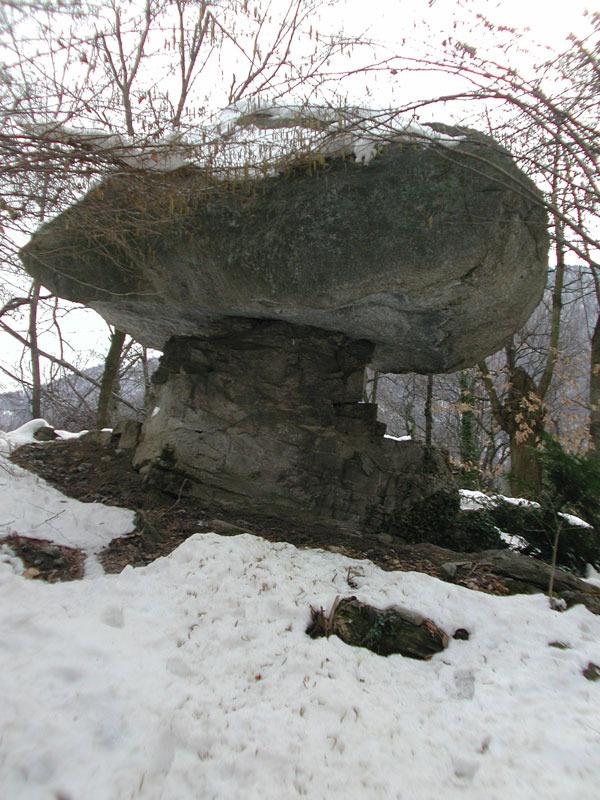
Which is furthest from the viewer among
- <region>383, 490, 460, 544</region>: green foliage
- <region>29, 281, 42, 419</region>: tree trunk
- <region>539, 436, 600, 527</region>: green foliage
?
<region>29, 281, 42, 419</region>: tree trunk

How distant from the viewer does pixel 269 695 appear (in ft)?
7.62

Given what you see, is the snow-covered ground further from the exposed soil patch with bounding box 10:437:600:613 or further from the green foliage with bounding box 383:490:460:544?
the green foliage with bounding box 383:490:460:544

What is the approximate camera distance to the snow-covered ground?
178cm

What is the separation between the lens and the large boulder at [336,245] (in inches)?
154

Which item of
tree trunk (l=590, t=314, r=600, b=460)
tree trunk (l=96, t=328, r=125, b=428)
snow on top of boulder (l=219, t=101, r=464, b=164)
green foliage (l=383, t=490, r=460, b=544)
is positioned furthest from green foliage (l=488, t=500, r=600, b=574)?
tree trunk (l=96, t=328, r=125, b=428)

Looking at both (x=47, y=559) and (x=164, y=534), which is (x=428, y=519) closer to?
(x=164, y=534)

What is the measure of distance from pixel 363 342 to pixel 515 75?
2.73m

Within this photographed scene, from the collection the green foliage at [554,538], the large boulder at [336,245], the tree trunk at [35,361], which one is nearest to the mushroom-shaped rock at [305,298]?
the large boulder at [336,245]

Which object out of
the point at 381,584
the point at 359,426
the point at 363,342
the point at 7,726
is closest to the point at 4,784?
the point at 7,726

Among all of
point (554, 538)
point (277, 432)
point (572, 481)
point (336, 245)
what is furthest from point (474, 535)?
point (336, 245)

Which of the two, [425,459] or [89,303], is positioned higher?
[89,303]

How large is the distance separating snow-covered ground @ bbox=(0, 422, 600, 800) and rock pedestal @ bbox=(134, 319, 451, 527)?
147 cm

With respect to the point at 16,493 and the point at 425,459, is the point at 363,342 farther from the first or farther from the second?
the point at 16,493

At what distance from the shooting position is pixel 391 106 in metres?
3.74
